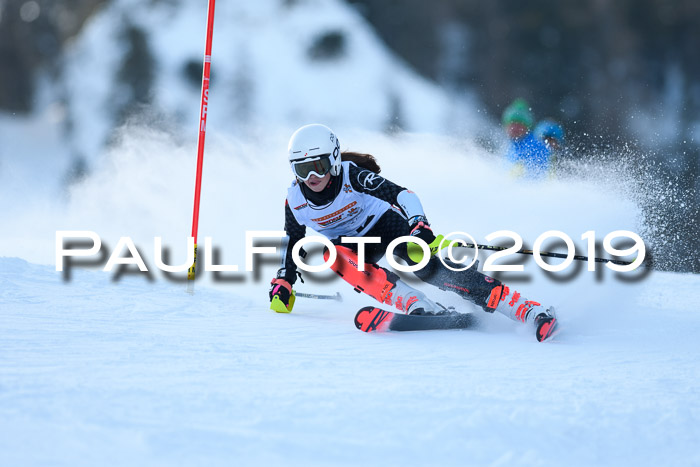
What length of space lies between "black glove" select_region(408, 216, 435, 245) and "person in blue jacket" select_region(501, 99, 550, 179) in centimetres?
371

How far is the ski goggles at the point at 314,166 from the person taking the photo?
150 inches

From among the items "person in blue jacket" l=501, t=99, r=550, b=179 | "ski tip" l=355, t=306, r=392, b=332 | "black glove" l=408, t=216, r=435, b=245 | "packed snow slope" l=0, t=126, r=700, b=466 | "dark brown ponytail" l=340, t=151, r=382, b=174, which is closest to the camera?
"packed snow slope" l=0, t=126, r=700, b=466

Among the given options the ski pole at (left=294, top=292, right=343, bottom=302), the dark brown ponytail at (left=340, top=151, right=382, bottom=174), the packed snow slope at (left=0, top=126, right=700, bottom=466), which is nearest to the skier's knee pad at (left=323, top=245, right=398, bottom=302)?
the packed snow slope at (left=0, top=126, right=700, bottom=466)

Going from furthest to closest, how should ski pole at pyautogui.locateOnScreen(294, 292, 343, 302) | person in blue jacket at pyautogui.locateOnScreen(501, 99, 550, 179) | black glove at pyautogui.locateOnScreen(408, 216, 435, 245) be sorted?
person in blue jacket at pyautogui.locateOnScreen(501, 99, 550, 179), ski pole at pyautogui.locateOnScreen(294, 292, 343, 302), black glove at pyautogui.locateOnScreen(408, 216, 435, 245)

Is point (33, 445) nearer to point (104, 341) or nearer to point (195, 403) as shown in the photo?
point (195, 403)

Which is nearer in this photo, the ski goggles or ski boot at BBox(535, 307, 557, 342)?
ski boot at BBox(535, 307, 557, 342)

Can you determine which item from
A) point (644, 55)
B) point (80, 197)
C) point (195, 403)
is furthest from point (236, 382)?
point (644, 55)

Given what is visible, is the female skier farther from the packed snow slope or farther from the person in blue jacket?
the person in blue jacket

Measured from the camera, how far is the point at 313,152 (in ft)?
12.5

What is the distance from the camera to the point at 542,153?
7.41 meters

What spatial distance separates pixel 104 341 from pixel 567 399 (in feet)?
6.20

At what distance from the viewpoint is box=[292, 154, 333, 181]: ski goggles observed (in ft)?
12.5

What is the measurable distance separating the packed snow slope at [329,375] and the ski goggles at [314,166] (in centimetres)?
82

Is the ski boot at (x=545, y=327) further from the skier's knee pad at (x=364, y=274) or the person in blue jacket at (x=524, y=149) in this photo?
the person in blue jacket at (x=524, y=149)
